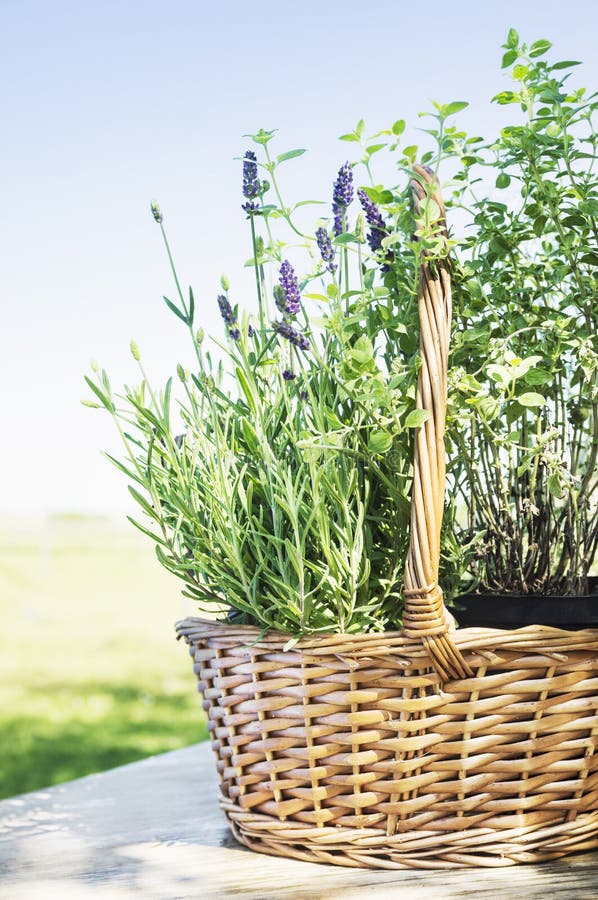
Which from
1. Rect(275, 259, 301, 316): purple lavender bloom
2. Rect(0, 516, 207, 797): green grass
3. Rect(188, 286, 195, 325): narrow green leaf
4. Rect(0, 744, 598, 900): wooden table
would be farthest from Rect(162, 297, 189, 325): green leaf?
Rect(0, 516, 207, 797): green grass

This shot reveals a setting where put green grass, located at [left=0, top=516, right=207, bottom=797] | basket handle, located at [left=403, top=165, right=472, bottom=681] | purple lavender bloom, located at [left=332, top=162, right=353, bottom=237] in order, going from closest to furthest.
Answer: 1. basket handle, located at [left=403, top=165, right=472, bottom=681]
2. purple lavender bloom, located at [left=332, top=162, right=353, bottom=237]
3. green grass, located at [left=0, top=516, right=207, bottom=797]

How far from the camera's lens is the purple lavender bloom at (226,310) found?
778 millimetres

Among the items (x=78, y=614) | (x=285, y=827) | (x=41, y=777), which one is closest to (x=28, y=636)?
(x=78, y=614)

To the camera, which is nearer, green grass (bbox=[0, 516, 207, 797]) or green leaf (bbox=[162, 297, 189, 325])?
green leaf (bbox=[162, 297, 189, 325])

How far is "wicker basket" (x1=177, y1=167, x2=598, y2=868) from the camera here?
687mm

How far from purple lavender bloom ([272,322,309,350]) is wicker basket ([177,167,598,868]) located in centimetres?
10

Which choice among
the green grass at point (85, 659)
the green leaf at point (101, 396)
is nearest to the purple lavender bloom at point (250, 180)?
the green leaf at point (101, 396)

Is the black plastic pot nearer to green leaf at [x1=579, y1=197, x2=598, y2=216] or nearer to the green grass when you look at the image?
green leaf at [x1=579, y1=197, x2=598, y2=216]

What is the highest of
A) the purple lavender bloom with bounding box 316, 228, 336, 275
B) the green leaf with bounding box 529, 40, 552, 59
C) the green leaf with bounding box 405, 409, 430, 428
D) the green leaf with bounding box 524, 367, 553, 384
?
the green leaf with bounding box 529, 40, 552, 59

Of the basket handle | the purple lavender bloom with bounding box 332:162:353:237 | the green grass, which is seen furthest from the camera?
the green grass

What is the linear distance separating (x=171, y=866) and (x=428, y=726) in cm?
31

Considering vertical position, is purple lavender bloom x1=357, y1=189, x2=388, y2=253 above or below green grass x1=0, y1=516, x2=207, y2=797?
above

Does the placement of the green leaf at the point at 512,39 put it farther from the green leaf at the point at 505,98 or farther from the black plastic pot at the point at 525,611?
the black plastic pot at the point at 525,611

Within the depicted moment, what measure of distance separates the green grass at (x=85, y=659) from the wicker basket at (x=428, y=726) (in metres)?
1.46
